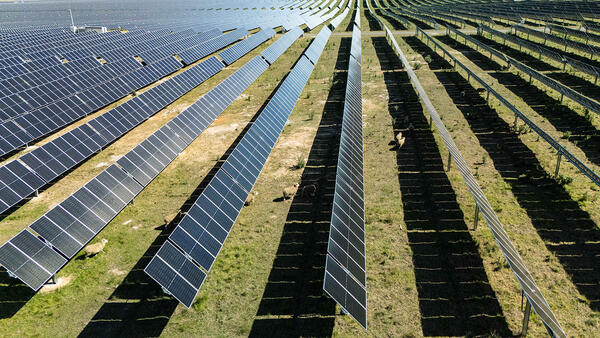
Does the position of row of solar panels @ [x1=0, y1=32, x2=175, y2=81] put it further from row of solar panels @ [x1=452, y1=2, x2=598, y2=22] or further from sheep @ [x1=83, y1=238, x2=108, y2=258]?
row of solar panels @ [x1=452, y1=2, x2=598, y2=22]

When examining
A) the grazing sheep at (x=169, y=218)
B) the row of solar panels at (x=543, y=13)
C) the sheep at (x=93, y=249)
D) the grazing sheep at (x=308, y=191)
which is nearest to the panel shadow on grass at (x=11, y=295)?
the sheep at (x=93, y=249)

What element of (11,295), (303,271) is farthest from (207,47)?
(303,271)

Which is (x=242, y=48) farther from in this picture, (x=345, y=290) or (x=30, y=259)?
(x=345, y=290)

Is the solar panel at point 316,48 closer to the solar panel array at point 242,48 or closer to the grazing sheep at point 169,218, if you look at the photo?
the solar panel array at point 242,48

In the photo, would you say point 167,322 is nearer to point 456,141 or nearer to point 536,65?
point 456,141

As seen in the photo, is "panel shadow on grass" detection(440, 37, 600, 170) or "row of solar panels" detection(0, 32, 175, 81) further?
"row of solar panels" detection(0, 32, 175, 81)

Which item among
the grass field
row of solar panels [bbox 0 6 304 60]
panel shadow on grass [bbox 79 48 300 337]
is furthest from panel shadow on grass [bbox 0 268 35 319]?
row of solar panels [bbox 0 6 304 60]
